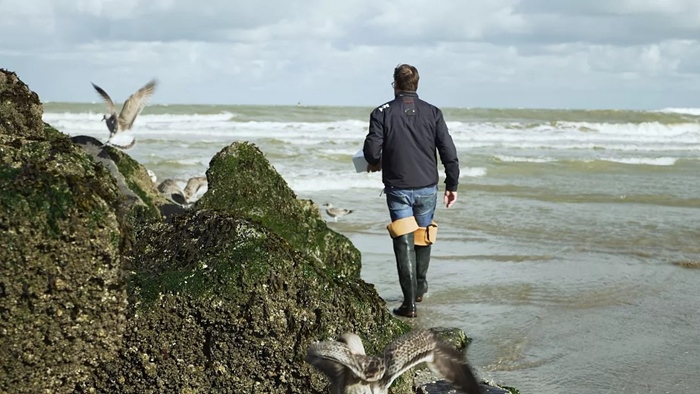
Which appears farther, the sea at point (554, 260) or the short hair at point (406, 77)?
the short hair at point (406, 77)

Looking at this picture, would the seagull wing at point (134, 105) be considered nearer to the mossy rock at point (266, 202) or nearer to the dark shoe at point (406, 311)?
the mossy rock at point (266, 202)

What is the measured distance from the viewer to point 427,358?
391 centimetres

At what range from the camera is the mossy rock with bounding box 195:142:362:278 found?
7008 millimetres

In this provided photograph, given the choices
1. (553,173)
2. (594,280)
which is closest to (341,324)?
(594,280)

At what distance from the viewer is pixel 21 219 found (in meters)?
3.62

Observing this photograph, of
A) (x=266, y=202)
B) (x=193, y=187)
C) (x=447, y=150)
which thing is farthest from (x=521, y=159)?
(x=266, y=202)

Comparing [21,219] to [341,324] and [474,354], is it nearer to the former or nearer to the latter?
[341,324]

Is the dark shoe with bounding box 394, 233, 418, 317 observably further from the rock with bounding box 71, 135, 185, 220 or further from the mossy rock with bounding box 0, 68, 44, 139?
the mossy rock with bounding box 0, 68, 44, 139

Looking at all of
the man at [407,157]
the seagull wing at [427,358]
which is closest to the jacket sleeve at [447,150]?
the man at [407,157]

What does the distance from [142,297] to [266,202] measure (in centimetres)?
312

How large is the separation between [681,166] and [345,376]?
24.0m

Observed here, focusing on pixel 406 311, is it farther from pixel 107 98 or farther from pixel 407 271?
pixel 107 98

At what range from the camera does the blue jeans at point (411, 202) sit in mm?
7449

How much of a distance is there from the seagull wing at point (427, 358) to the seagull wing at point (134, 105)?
10901mm
